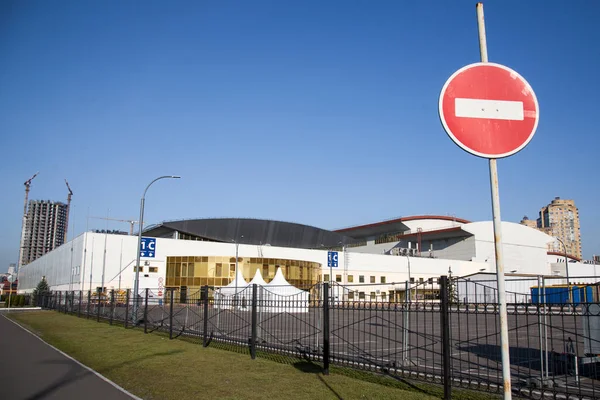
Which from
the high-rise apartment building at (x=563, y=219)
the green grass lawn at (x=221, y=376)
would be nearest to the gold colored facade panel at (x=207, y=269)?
the green grass lawn at (x=221, y=376)

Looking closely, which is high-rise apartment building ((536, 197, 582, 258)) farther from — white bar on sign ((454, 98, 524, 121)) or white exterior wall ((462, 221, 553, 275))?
white bar on sign ((454, 98, 524, 121))

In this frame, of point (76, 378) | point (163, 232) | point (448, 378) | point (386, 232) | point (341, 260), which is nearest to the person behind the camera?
point (448, 378)

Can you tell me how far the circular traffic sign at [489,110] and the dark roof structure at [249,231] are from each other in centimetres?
7367

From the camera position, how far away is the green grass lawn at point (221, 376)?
8.80 m

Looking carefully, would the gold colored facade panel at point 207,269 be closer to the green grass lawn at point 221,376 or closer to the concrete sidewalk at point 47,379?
the green grass lawn at point 221,376

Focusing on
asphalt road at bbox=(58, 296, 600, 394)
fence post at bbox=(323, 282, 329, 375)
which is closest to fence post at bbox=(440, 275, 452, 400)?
asphalt road at bbox=(58, 296, 600, 394)

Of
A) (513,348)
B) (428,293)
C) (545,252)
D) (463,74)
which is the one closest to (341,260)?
(545,252)

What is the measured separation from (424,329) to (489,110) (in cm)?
690

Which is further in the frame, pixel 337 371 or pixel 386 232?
pixel 386 232

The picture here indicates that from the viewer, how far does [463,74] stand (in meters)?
3.90

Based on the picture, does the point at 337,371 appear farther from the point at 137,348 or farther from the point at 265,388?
the point at 137,348

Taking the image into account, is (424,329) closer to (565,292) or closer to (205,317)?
(565,292)

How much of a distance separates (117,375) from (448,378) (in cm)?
699

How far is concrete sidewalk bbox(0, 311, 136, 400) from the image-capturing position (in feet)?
29.3
